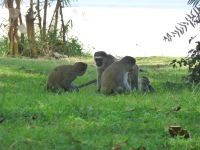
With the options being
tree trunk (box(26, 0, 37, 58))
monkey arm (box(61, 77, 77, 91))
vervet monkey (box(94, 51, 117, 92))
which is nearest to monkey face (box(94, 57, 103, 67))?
vervet monkey (box(94, 51, 117, 92))

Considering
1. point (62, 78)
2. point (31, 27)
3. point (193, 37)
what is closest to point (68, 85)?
point (62, 78)

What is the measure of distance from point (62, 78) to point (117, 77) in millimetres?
983

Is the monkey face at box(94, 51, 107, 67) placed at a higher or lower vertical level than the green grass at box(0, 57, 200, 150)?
higher

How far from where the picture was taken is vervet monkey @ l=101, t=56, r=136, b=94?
1103 centimetres

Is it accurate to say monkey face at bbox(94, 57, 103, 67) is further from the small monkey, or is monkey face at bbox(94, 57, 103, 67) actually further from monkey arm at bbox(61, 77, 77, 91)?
monkey arm at bbox(61, 77, 77, 91)

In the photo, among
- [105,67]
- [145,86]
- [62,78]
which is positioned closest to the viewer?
[62,78]

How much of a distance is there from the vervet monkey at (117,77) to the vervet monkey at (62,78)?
21.8 inches

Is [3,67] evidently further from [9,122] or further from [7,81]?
→ [9,122]

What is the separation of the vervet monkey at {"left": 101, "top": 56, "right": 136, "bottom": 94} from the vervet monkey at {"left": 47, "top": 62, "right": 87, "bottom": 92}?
0.55m

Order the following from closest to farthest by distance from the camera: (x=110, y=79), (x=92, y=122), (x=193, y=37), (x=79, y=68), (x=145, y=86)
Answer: (x=92, y=122)
(x=193, y=37)
(x=110, y=79)
(x=145, y=86)
(x=79, y=68)

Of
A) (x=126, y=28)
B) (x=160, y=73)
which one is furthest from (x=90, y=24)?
(x=160, y=73)

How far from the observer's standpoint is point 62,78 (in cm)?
1127

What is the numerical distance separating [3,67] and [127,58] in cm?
369

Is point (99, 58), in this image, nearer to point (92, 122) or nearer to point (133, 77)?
point (133, 77)
